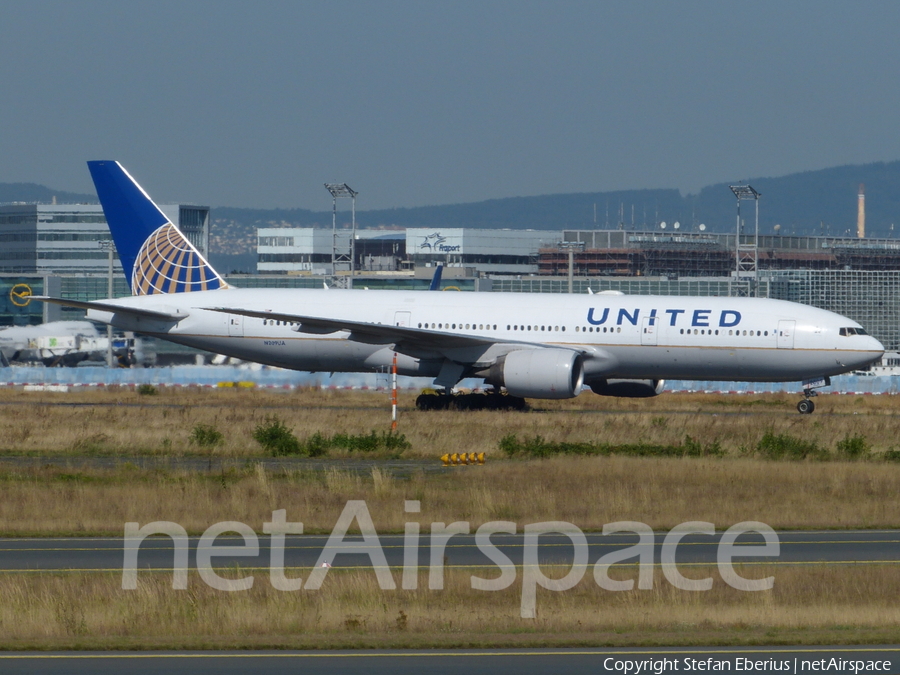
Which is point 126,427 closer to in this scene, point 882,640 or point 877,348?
point 877,348

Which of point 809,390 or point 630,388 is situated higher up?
point 809,390

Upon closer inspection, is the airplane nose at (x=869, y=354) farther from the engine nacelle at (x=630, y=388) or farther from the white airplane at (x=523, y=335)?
the engine nacelle at (x=630, y=388)

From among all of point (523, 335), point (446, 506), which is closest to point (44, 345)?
point (523, 335)

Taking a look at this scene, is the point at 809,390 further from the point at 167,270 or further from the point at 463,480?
the point at 167,270

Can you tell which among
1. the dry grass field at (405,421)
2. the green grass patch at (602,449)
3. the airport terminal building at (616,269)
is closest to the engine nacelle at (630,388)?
the dry grass field at (405,421)

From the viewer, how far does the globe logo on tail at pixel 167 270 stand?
4522 centimetres

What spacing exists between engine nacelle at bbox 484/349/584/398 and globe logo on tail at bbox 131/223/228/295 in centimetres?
1345

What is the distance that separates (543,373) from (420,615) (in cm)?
2408

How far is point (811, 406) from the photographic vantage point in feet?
130

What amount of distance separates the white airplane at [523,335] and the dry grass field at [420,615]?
22.7 m

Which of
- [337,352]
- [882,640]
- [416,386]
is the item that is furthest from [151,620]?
[416,386]

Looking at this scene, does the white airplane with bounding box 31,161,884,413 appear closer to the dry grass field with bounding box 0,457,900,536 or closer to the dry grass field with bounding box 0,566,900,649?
the dry grass field with bounding box 0,457,900,536

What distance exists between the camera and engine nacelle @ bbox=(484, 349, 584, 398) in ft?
119

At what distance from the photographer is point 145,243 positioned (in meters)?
45.6
